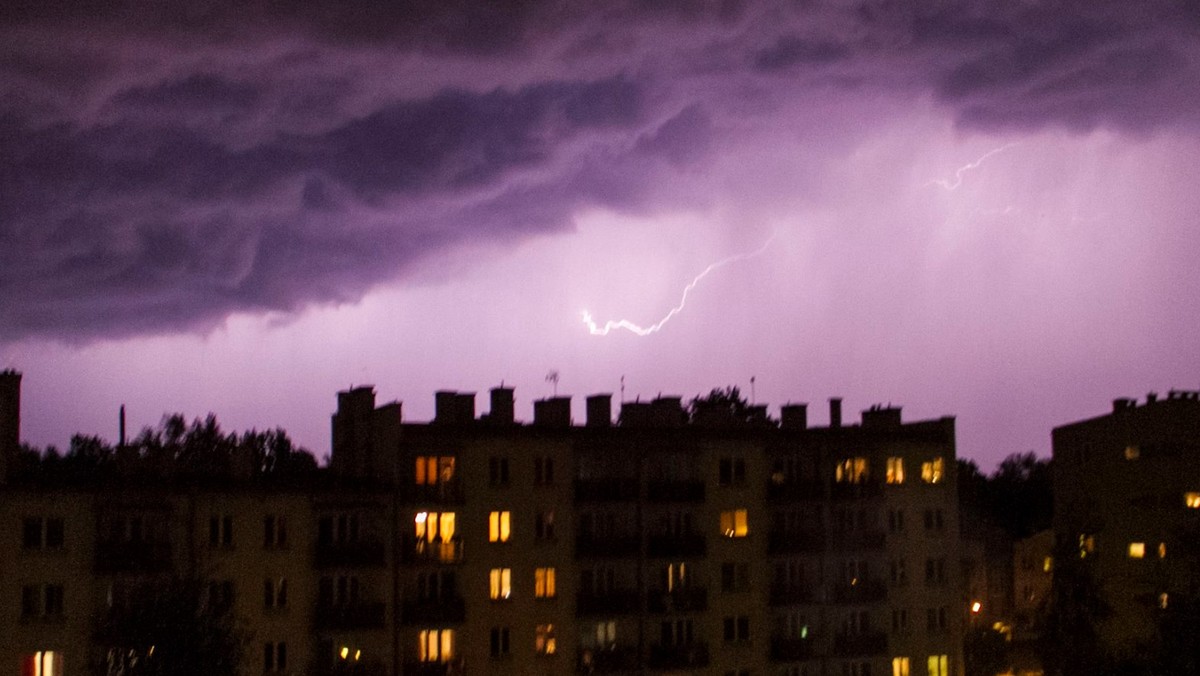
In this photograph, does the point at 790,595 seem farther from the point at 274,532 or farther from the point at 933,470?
the point at 274,532

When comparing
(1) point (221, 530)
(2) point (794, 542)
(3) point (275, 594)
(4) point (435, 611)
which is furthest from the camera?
(2) point (794, 542)

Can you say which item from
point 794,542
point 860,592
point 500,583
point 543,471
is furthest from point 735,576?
point 500,583

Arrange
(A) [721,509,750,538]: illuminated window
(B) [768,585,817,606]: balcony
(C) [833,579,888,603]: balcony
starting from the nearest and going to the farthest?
(A) [721,509,750,538]: illuminated window → (B) [768,585,817,606]: balcony → (C) [833,579,888,603]: balcony

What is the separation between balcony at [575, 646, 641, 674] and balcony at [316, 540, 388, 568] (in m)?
13.4

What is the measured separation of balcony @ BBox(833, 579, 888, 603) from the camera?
9631cm

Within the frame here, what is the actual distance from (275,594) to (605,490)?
2084 cm

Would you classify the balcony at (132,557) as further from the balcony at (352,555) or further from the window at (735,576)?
the window at (735,576)

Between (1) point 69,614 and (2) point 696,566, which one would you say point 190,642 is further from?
(2) point 696,566

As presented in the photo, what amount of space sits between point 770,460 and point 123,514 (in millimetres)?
40202

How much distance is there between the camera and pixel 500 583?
3344 inches

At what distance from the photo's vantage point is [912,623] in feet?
324

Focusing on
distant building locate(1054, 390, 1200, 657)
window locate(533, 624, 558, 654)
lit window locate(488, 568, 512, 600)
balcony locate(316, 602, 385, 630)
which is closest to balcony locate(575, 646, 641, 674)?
window locate(533, 624, 558, 654)

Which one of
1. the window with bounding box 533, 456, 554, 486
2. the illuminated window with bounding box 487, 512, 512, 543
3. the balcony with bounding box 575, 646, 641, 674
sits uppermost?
the window with bounding box 533, 456, 554, 486

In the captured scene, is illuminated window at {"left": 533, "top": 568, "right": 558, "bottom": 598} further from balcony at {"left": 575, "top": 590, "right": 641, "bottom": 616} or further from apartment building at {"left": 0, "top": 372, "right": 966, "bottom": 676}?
balcony at {"left": 575, "top": 590, "right": 641, "bottom": 616}
